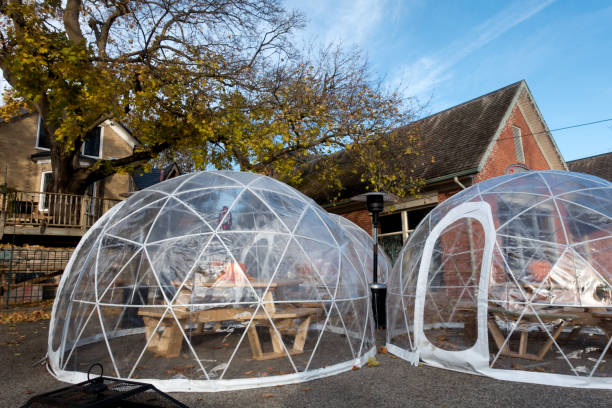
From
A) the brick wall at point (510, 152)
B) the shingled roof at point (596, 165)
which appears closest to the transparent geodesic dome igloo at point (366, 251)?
the brick wall at point (510, 152)

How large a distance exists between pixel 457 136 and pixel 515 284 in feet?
34.7

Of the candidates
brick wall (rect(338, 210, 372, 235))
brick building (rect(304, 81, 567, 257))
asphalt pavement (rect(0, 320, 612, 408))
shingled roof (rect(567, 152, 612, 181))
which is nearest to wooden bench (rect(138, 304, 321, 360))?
asphalt pavement (rect(0, 320, 612, 408))

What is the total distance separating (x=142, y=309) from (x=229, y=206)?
5.87 feet

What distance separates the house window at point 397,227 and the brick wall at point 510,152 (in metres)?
2.35

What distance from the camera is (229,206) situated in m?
5.84

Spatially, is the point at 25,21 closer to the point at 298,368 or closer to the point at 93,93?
the point at 93,93

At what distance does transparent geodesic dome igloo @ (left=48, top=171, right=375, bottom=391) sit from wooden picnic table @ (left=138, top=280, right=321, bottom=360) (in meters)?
0.01

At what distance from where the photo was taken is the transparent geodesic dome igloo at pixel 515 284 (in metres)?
5.28

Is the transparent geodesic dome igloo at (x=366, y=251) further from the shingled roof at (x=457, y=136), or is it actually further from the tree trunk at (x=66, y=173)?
the tree trunk at (x=66, y=173)

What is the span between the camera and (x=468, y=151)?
44.1 feet

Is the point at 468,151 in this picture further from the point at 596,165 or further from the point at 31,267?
the point at 31,267

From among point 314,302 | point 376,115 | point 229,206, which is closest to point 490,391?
point 314,302

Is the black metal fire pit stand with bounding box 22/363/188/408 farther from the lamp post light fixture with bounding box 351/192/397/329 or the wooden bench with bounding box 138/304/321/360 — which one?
the lamp post light fixture with bounding box 351/192/397/329

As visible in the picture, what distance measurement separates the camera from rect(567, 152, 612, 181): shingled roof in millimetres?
22609
